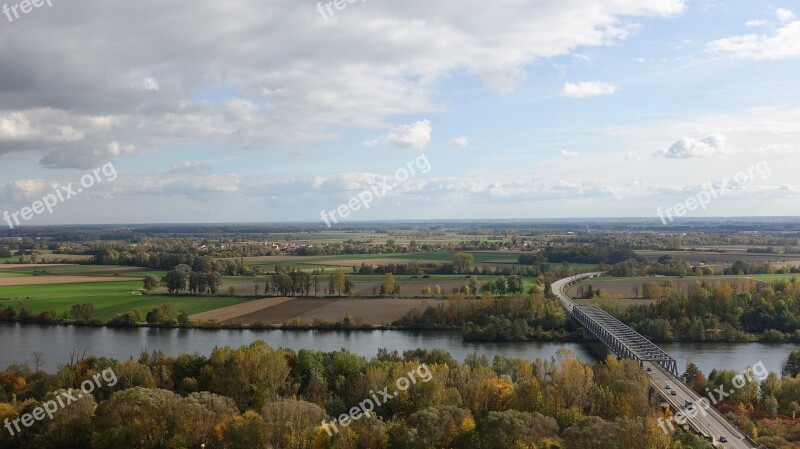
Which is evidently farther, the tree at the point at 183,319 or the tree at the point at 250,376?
the tree at the point at 183,319

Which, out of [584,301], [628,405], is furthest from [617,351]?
[584,301]

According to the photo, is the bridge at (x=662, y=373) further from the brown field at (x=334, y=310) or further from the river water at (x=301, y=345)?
the brown field at (x=334, y=310)

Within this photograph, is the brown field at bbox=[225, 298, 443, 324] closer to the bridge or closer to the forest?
the bridge

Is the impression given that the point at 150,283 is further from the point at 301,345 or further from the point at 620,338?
the point at 620,338

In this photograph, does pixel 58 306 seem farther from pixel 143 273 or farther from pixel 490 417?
pixel 490 417

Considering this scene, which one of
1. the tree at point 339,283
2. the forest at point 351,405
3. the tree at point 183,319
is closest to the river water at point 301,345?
the tree at point 183,319

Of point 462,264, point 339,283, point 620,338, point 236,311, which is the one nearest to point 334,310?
point 339,283

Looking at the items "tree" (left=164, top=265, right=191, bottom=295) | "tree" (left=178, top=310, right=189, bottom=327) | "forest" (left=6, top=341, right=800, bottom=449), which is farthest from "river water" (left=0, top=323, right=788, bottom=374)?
"tree" (left=164, top=265, right=191, bottom=295)
